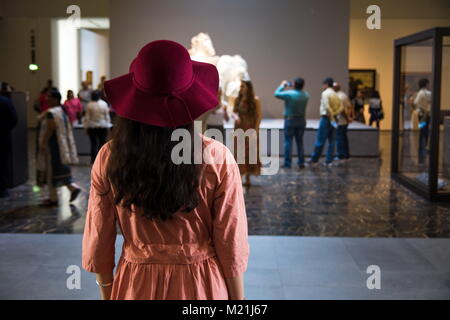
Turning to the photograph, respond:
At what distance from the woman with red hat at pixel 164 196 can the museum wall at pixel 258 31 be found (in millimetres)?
12726

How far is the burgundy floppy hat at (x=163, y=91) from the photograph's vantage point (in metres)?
1.52

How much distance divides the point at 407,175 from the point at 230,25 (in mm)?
7323

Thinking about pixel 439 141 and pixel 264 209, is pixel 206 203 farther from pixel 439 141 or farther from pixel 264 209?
pixel 439 141

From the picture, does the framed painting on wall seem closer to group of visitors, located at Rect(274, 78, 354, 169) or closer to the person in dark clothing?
group of visitors, located at Rect(274, 78, 354, 169)

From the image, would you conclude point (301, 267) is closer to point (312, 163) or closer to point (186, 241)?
point (186, 241)

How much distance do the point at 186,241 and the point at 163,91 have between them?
45cm

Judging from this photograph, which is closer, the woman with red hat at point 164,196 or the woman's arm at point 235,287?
the woman with red hat at point 164,196

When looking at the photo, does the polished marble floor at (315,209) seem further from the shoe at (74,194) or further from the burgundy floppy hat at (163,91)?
the burgundy floppy hat at (163,91)

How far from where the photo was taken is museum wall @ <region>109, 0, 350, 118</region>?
1386cm

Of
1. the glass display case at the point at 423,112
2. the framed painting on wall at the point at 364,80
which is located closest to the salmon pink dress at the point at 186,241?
the glass display case at the point at 423,112

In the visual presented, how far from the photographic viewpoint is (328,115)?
9.98 metres

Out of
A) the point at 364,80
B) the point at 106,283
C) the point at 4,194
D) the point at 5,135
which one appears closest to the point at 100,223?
the point at 106,283
